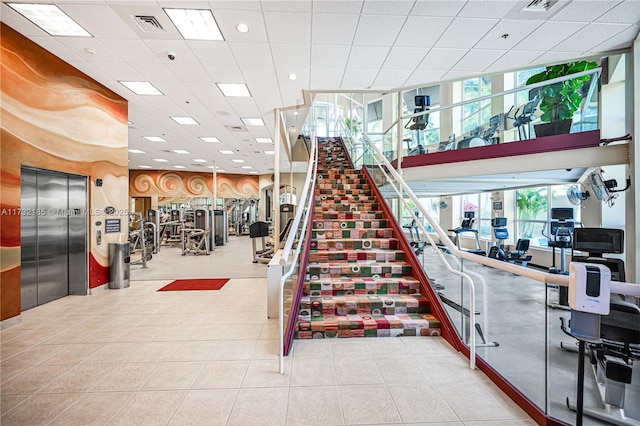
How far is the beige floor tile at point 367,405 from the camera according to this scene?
6.65 feet

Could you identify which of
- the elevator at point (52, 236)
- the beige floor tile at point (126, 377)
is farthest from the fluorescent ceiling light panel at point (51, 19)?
the beige floor tile at point (126, 377)

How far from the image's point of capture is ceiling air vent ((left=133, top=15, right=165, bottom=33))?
371 cm

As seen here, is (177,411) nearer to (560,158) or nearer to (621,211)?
(560,158)

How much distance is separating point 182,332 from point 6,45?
4.39m

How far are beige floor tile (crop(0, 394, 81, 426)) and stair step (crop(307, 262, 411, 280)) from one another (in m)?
2.65

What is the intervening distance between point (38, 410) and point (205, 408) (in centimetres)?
122

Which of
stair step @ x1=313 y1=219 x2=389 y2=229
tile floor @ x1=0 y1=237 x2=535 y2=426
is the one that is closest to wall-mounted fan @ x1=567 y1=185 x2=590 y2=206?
stair step @ x1=313 y1=219 x2=389 y2=229

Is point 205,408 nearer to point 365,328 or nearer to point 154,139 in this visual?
point 365,328

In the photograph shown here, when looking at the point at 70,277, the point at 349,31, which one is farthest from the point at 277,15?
the point at 70,277

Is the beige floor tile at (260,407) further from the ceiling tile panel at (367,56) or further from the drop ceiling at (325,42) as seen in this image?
the ceiling tile panel at (367,56)

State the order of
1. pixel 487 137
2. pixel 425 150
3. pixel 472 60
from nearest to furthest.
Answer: pixel 472 60 < pixel 487 137 < pixel 425 150

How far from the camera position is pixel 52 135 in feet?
14.5

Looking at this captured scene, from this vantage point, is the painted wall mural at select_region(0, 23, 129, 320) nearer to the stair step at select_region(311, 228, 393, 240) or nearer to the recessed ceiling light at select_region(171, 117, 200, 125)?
the recessed ceiling light at select_region(171, 117, 200, 125)

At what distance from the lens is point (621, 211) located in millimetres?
5902
